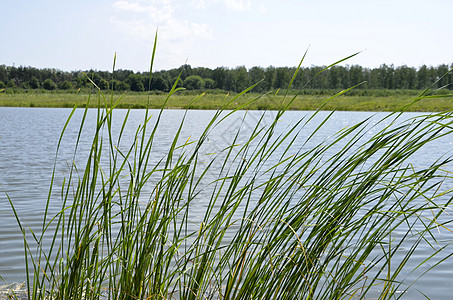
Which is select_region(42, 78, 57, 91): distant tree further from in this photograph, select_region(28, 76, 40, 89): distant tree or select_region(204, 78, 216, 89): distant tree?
select_region(204, 78, 216, 89): distant tree

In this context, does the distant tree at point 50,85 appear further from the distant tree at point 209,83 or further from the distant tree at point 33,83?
the distant tree at point 209,83

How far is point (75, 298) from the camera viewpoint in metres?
1.42

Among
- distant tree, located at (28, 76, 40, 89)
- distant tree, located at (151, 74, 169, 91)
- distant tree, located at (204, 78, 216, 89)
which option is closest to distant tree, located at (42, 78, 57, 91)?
distant tree, located at (28, 76, 40, 89)

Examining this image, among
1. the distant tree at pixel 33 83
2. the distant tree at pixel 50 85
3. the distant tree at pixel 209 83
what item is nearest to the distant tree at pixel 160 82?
the distant tree at pixel 209 83

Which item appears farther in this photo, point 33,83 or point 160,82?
point 33,83

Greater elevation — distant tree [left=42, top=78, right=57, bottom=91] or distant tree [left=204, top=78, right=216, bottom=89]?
distant tree [left=204, top=78, right=216, bottom=89]

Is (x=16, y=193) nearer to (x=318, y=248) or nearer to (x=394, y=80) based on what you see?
(x=318, y=248)

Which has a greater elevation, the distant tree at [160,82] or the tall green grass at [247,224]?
the distant tree at [160,82]

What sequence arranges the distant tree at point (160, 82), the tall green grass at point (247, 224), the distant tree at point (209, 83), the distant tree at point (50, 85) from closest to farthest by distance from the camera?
the tall green grass at point (247, 224) → the distant tree at point (160, 82) → the distant tree at point (209, 83) → the distant tree at point (50, 85)

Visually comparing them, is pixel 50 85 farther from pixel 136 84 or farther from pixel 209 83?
pixel 136 84

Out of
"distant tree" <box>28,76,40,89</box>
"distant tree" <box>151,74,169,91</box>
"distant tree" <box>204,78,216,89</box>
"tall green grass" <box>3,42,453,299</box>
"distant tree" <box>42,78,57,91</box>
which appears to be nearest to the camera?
"tall green grass" <box>3,42,453,299</box>

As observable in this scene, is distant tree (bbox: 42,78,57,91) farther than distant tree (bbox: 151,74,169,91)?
Yes

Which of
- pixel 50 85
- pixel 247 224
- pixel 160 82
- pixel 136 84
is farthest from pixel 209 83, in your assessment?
pixel 247 224

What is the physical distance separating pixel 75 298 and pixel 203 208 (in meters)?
4.17
